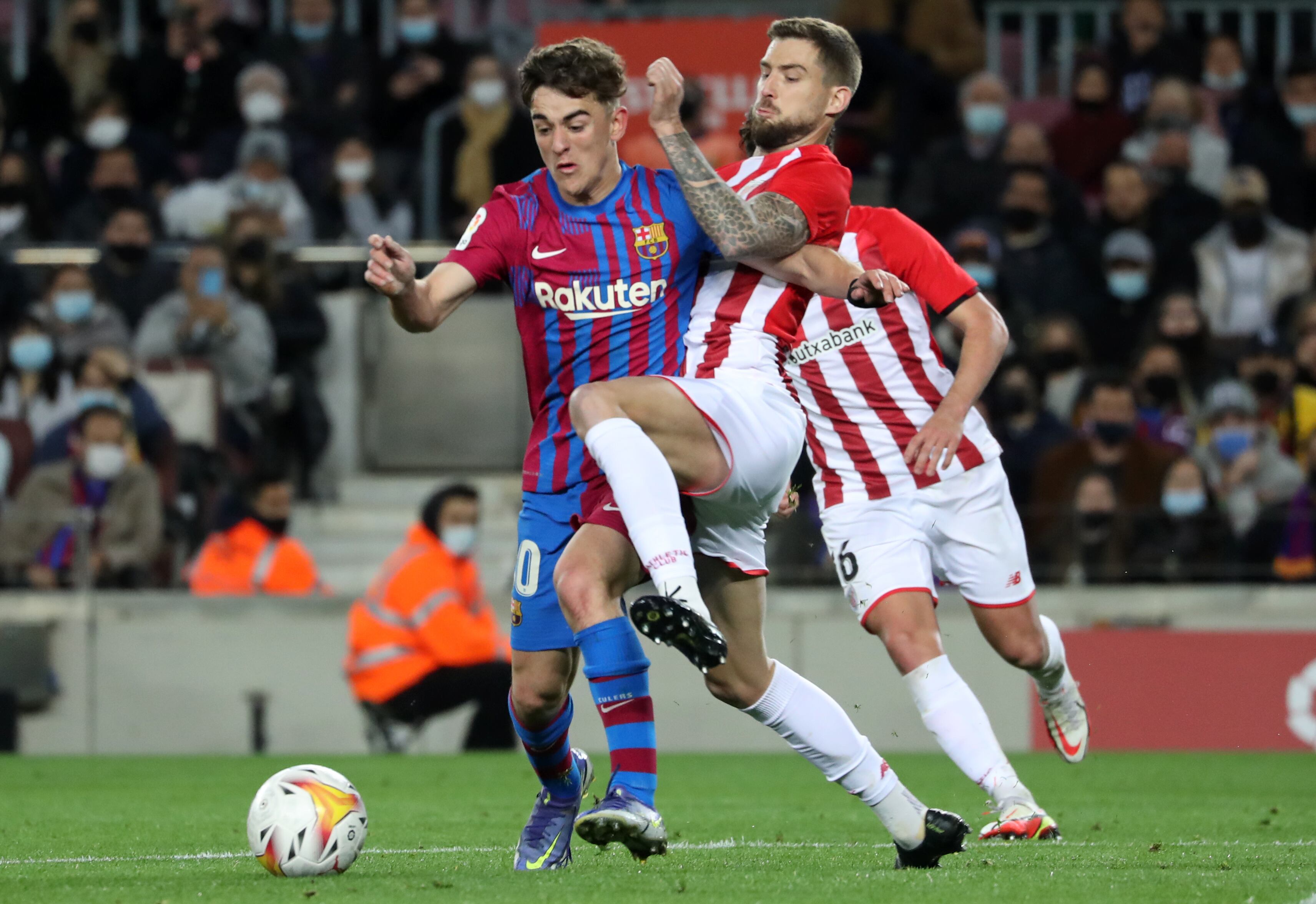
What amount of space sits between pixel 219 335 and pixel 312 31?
361cm

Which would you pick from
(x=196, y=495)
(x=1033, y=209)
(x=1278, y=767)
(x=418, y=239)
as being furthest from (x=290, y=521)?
(x=1278, y=767)

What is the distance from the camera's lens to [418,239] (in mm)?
14828

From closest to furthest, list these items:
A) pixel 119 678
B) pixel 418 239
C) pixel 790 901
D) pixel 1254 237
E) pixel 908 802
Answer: pixel 790 901 < pixel 908 802 < pixel 119 678 < pixel 1254 237 < pixel 418 239

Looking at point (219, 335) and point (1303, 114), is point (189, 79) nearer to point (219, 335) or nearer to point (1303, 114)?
point (219, 335)

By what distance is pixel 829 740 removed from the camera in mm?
5180

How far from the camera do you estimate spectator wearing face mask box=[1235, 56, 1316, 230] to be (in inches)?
547

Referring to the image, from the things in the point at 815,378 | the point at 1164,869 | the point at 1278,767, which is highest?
the point at 815,378

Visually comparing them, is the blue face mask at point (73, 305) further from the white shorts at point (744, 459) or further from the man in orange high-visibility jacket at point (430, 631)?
the white shorts at point (744, 459)

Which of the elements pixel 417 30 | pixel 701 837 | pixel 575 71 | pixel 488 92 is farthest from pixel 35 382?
pixel 575 71

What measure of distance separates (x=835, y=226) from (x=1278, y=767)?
5503 millimetres

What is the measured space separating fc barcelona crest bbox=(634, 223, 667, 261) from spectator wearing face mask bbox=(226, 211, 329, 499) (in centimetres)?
786

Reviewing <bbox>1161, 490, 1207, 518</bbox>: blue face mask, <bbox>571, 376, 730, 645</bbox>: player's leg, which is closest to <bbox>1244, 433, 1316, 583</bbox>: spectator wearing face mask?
<bbox>1161, 490, 1207, 518</bbox>: blue face mask

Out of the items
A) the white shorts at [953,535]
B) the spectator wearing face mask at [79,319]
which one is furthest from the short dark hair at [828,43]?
the spectator wearing face mask at [79,319]

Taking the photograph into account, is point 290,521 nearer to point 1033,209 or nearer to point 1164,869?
point 1033,209
